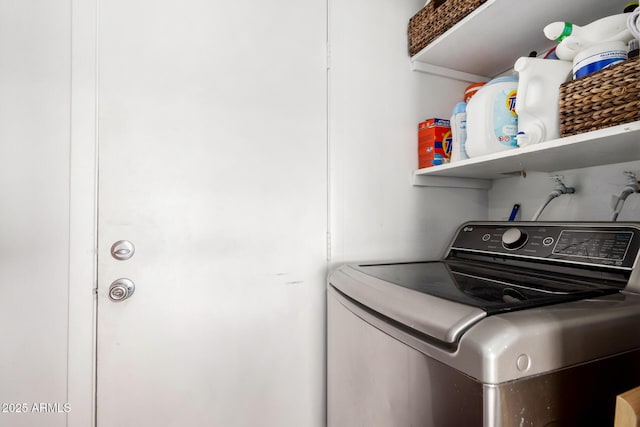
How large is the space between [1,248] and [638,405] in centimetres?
143

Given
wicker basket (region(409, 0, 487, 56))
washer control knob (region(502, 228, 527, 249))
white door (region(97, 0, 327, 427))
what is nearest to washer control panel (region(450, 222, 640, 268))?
washer control knob (region(502, 228, 527, 249))

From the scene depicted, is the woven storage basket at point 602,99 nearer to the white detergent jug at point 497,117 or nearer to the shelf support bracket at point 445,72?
the white detergent jug at point 497,117

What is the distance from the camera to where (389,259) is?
51.2 inches

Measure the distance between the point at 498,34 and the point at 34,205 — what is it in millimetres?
1640

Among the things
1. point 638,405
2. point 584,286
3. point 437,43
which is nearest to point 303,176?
point 437,43

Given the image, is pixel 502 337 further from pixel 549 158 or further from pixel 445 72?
pixel 445 72

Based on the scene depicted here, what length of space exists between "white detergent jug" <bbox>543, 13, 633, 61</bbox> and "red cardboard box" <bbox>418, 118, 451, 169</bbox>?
17.1 inches

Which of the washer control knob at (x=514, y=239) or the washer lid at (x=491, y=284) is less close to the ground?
the washer control knob at (x=514, y=239)

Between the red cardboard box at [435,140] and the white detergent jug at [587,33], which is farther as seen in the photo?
the red cardboard box at [435,140]

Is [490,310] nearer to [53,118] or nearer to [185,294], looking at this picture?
[185,294]

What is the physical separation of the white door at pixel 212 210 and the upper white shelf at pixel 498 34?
50 cm

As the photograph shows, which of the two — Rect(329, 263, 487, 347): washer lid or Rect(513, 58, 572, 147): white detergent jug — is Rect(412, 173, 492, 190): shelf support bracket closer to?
Rect(513, 58, 572, 147): white detergent jug

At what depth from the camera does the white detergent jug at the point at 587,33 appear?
0.79m

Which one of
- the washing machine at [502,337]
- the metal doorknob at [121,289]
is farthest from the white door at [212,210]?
the washing machine at [502,337]
